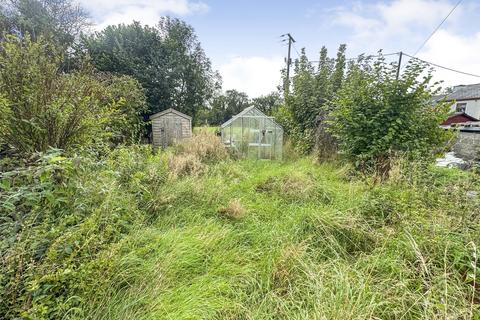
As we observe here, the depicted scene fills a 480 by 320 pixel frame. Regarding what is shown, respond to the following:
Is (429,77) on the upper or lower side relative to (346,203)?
upper

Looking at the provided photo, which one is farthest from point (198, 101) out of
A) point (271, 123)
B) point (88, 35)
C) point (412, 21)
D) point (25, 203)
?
point (25, 203)

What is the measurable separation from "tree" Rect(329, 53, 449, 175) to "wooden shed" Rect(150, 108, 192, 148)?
912cm

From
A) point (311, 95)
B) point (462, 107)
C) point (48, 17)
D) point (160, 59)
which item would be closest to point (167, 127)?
point (160, 59)

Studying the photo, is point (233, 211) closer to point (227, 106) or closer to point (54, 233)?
point (54, 233)

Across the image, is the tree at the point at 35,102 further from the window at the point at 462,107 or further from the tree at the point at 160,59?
the window at the point at 462,107

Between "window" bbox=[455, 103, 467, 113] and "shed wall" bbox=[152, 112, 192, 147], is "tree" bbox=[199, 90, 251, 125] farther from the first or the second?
"window" bbox=[455, 103, 467, 113]

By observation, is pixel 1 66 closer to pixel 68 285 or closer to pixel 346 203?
pixel 68 285

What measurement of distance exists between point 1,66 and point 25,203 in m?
2.19

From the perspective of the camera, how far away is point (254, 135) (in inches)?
330

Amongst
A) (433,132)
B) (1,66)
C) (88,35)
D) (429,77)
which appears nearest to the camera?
(1,66)

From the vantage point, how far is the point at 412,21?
625cm

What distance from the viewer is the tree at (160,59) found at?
1355cm

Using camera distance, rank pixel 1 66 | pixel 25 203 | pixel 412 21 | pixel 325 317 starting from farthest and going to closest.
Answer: pixel 412 21 < pixel 1 66 < pixel 25 203 < pixel 325 317

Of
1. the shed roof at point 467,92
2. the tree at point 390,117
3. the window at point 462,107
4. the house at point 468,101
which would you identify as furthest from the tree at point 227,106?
the window at point 462,107
